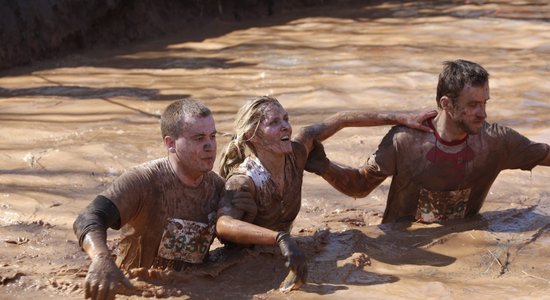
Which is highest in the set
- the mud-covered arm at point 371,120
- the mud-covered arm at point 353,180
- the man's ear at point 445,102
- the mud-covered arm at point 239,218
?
the man's ear at point 445,102

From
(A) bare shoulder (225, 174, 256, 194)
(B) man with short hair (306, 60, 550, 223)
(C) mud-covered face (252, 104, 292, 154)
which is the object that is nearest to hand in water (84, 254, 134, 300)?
(A) bare shoulder (225, 174, 256, 194)

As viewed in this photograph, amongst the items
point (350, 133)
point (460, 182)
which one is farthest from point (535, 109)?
point (460, 182)

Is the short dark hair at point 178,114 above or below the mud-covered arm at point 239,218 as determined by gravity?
above

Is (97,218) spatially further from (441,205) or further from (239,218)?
(441,205)

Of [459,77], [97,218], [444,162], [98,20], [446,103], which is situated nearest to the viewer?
[97,218]

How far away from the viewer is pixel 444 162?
5.29 m

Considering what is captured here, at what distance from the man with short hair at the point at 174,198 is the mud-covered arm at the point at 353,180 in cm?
86

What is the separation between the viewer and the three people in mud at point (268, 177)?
4410 mm

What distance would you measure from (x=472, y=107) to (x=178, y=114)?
154 centimetres

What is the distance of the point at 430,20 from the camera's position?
11578 millimetres

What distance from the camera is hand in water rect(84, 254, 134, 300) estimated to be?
3.91 meters

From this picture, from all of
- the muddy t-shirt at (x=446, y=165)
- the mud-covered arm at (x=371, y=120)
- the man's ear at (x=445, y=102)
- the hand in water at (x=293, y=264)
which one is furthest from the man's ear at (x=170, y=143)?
the man's ear at (x=445, y=102)

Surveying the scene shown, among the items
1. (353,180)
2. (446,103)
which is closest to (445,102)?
(446,103)

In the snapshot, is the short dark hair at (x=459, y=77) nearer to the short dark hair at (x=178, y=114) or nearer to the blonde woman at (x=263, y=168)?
the blonde woman at (x=263, y=168)
